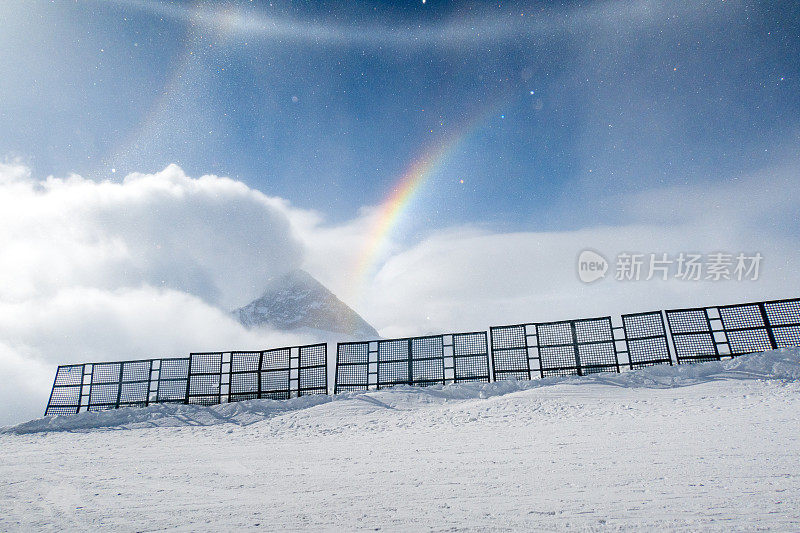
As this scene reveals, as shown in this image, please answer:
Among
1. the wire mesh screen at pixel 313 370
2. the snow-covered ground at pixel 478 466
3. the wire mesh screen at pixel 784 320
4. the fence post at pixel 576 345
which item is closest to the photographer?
the snow-covered ground at pixel 478 466

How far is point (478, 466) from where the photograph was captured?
7.25 metres

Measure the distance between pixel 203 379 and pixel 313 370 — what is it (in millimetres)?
6878

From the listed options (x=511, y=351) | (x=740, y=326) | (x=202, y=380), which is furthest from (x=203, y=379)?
(x=740, y=326)

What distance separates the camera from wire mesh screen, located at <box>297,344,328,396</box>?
2316 cm

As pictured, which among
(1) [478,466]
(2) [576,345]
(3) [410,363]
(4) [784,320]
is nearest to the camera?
(1) [478,466]

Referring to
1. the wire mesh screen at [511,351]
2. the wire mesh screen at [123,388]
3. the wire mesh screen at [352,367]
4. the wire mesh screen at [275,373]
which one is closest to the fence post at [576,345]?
the wire mesh screen at [511,351]

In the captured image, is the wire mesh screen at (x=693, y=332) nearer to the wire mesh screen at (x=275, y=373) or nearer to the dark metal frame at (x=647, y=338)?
the dark metal frame at (x=647, y=338)

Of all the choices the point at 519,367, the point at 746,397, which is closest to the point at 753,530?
the point at 746,397

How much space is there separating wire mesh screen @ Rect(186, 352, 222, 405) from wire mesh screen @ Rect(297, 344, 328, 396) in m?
5.17

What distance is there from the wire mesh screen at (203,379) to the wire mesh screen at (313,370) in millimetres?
5169

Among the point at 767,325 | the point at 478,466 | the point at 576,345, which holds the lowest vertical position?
the point at 478,466

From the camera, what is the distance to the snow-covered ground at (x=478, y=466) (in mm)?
4812

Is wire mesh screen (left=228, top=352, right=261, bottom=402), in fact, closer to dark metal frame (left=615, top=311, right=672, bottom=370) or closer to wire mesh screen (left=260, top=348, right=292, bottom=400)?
wire mesh screen (left=260, top=348, right=292, bottom=400)

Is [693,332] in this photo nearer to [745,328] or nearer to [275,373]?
[745,328]
